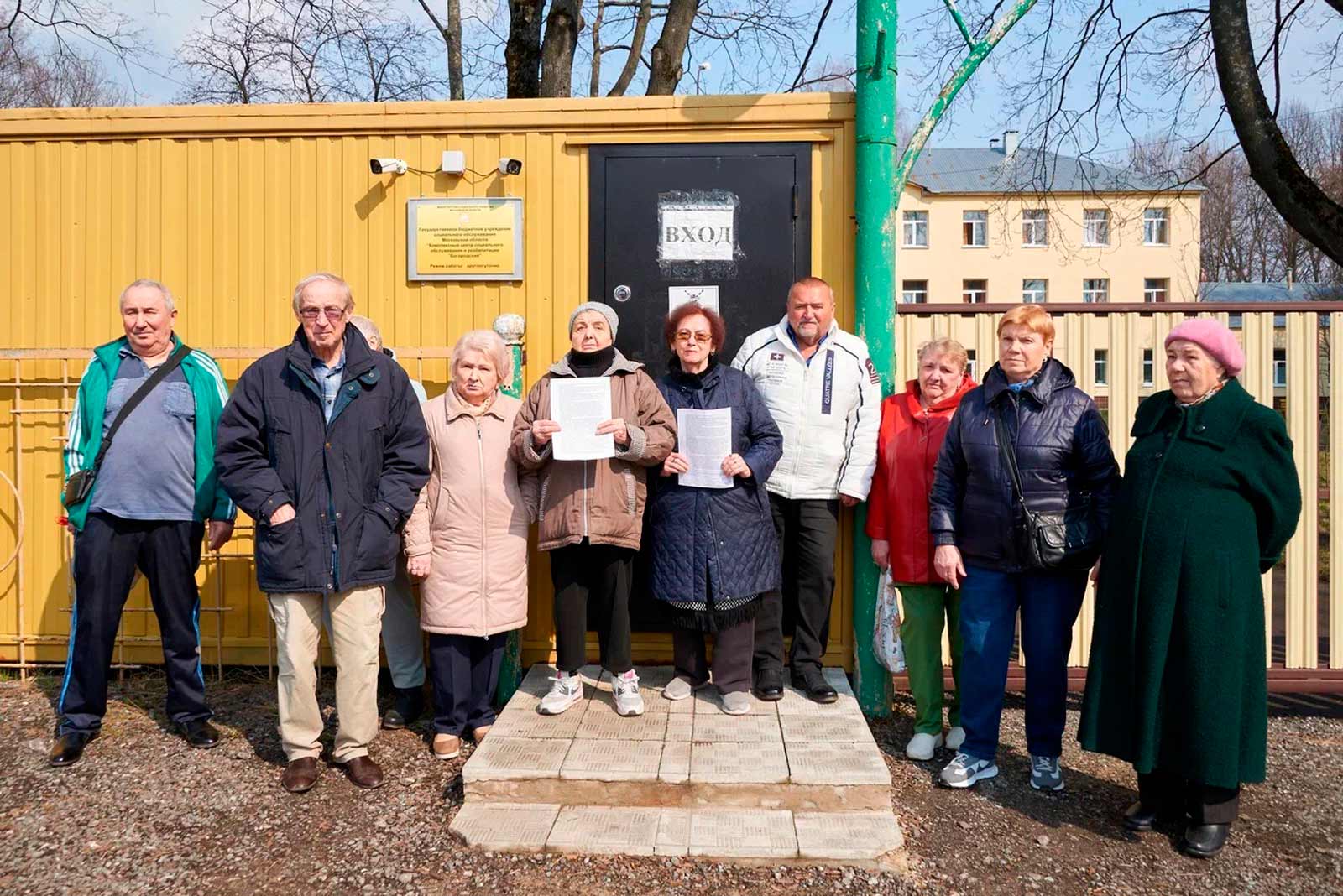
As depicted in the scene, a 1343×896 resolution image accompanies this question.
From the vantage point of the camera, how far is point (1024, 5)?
4371 millimetres

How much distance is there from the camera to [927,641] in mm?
4047

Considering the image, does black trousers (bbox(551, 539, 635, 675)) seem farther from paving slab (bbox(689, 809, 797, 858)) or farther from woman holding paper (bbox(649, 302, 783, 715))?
paving slab (bbox(689, 809, 797, 858))

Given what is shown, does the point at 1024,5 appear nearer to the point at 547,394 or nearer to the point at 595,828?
the point at 547,394

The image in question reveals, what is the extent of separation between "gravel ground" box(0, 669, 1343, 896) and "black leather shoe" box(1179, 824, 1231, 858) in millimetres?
38

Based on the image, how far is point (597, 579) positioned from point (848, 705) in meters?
1.23

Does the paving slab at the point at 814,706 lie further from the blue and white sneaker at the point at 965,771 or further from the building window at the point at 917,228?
the building window at the point at 917,228

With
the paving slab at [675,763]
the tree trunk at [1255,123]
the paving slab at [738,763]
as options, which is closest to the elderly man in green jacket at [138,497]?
the paving slab at [675,763]

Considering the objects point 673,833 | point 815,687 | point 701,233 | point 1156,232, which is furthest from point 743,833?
point 1156,232

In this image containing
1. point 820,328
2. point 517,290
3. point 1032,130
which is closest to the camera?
point 820,328

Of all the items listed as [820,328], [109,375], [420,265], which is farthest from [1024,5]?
[109,375]

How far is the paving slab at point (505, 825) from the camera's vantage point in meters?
3.17

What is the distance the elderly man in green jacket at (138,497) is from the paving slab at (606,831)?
6.10 feet

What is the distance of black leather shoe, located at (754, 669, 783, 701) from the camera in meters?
4.03

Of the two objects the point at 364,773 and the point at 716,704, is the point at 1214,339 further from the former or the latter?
the point at 364,773
